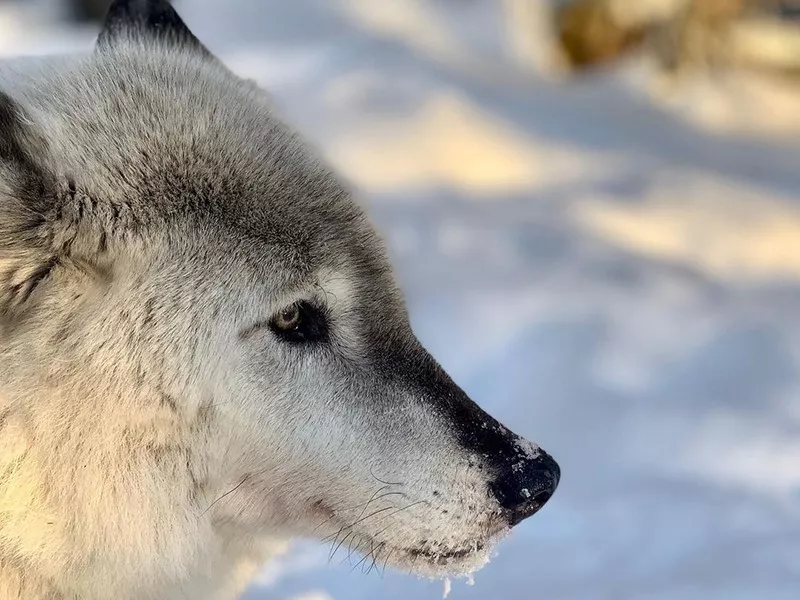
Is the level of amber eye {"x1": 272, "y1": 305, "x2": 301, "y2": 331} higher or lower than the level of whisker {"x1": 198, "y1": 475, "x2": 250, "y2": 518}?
higher

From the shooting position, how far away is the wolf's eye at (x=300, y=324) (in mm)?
1720

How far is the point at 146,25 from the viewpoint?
2.27m

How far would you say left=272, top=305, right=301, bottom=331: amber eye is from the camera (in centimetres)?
172

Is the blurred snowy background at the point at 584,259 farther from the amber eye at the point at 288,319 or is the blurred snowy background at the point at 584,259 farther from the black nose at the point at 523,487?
the amber eye at the point at 288,319

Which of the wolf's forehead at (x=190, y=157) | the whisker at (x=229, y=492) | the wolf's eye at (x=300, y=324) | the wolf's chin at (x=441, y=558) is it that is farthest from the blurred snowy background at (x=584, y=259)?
the wolf's forehead at (x=190, y=157)

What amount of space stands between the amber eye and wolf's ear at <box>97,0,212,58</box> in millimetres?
891

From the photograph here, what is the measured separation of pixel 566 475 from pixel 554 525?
30 centimetres

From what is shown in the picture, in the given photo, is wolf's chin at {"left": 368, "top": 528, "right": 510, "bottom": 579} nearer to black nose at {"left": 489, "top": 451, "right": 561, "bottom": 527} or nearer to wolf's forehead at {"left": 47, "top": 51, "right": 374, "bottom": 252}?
black nose at {"left": 489, "top": 451, "right": 561, "bottom": 527}

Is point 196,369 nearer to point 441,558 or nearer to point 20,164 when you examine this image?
point 20,164

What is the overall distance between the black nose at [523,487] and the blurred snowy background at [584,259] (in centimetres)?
99

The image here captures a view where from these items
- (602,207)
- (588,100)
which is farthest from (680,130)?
(602,207)

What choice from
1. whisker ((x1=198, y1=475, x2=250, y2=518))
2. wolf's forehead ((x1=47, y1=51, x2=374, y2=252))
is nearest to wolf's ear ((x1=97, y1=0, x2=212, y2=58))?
wolf's forehead ((x1=47, y1=51, x2=374, y2=252))

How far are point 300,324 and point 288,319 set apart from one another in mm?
33

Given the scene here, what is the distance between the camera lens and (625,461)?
3381 mm
